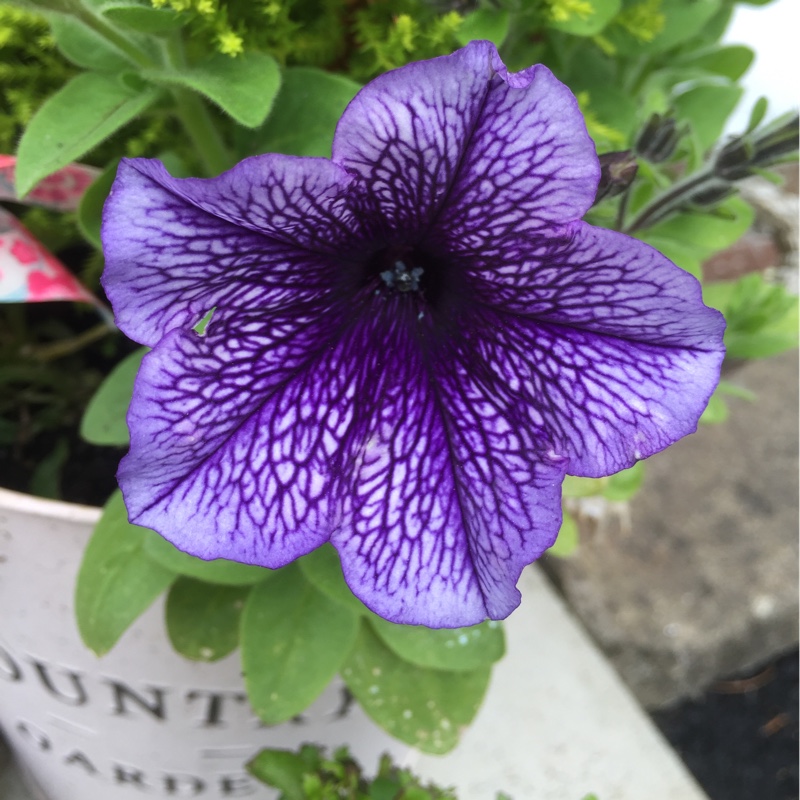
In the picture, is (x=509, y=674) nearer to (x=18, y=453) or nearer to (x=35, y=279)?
(x=18, y=453)

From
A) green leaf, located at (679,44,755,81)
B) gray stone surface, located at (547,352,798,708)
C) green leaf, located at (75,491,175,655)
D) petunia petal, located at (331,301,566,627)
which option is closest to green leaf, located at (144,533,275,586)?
green leaf, located at (75,491,175,655)

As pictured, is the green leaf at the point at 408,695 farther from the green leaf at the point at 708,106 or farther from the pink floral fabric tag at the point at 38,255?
the green leaf at the point at 708,106

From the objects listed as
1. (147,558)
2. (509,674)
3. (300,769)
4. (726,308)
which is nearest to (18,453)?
(147,558)

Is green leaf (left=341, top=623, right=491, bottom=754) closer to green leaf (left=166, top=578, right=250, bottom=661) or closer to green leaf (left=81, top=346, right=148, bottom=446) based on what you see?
green leaf (left=166, top=578, right=250, bottom=661)

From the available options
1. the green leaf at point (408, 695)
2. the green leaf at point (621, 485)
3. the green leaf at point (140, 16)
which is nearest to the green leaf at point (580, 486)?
the green leaf at point (621, 485)

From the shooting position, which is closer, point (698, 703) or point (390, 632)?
point (390, 632)

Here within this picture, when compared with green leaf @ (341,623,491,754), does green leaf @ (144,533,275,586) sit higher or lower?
higher

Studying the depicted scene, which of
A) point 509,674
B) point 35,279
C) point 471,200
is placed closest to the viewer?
point 471,200

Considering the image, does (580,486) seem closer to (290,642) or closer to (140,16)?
(290,642)
